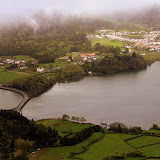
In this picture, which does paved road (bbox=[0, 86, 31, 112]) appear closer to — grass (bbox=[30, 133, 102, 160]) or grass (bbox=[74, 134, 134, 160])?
grass (bbox=[30, 133, 102, 160])

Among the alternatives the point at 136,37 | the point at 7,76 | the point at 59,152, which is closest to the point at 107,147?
the point at 59,152

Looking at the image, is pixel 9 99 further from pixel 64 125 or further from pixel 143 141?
pixel 143 141

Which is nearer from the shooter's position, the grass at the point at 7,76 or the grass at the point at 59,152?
the grass at the point at 59,152

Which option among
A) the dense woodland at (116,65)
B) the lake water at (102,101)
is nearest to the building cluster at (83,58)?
the dense woodland at (116,65)

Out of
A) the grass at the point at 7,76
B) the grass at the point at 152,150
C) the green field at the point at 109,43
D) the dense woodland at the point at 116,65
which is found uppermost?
the green field at the point at 109,43

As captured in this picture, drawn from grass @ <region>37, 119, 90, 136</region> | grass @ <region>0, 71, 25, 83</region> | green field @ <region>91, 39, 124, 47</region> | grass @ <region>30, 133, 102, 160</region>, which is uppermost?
green field @ <region>91, 39, 124, 47</region>

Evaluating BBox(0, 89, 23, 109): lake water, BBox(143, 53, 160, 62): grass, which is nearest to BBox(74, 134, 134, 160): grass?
BBox(0, 89, 23, 109): lake water

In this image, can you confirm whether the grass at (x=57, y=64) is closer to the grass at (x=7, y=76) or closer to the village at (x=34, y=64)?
the village at (x=34, y=64)

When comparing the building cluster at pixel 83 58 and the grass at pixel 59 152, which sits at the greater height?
the building cluster at pixel 83 58
